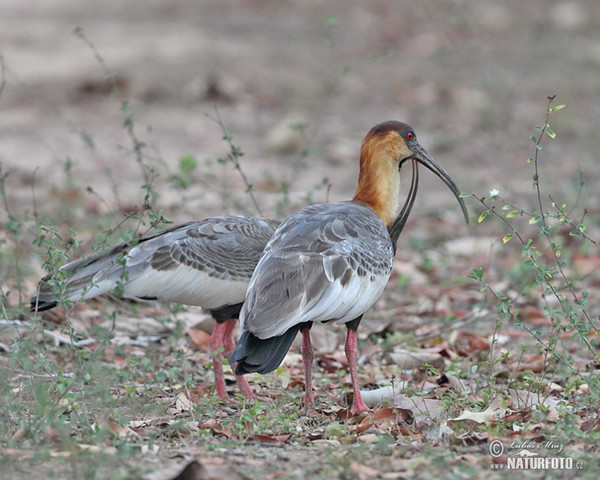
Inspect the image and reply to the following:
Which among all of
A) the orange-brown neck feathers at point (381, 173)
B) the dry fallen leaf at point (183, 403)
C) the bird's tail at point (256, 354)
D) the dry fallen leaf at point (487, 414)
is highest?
the orange-brown neck feathers at point (381, 173)

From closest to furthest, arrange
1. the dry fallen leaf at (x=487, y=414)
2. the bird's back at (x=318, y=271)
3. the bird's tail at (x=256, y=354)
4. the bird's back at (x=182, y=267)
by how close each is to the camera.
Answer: the dry fallen leaf at (x=487, y=414)
the bird's tail at (x=256, y=354)
the bird's back at (x=318, y=271)
the bird's back at (x=182, y=267)

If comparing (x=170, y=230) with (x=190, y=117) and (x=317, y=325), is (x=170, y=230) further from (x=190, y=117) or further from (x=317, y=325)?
(x=190, y=117)

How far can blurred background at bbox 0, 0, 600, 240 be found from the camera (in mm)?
10961

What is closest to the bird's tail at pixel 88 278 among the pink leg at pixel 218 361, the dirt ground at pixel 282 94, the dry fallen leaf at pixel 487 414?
the pink leg at pixel 218 361

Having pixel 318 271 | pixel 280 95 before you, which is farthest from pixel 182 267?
pixel 280 95

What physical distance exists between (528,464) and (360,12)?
17.7 meters

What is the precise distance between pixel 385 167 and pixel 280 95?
1003 cm

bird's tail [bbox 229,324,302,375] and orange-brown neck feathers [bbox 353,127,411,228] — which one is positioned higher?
orange-brown neck feathers [bbox 353,127,411,228]

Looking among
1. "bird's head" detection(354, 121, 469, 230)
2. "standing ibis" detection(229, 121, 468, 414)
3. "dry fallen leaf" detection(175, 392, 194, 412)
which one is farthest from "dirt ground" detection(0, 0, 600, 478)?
"dry fallen leaf" detection(175, 392, 194, 412)

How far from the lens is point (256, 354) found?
180 inches

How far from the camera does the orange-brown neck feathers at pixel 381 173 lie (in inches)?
230

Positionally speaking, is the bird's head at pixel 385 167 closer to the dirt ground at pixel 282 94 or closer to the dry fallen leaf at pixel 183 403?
the dry fallen leaf at pixel 183 403

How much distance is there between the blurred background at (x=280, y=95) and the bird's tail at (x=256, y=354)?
2.56 metres

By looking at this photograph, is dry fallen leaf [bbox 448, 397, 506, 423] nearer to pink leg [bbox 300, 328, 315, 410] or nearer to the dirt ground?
pink leg [bbox 300, 328, 315, 410]
